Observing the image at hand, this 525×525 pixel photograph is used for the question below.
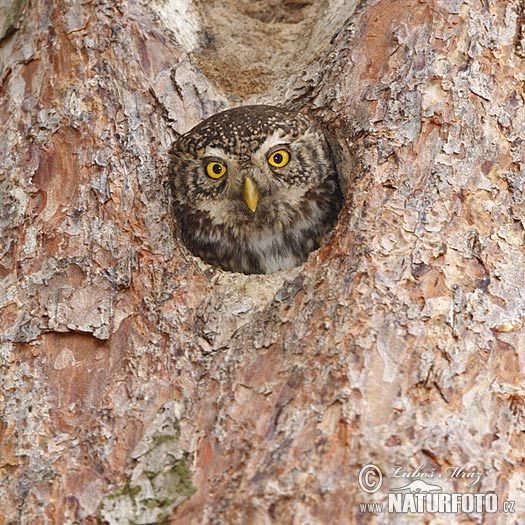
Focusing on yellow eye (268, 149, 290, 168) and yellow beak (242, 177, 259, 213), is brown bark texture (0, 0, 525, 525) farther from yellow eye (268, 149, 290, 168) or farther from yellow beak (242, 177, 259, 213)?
yellow beak (242, 177, 259, 213)

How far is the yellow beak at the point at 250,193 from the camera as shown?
4031 mm

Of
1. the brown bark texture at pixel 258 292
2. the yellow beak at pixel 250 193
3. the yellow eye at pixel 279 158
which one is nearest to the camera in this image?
the brown bark texture at pixel 258 292

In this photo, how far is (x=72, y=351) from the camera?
11.6ft

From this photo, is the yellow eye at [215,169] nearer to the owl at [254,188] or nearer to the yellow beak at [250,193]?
the owl at [254,188]

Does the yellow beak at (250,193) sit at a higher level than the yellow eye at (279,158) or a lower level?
lower

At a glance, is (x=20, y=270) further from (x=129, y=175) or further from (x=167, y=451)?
(x=167, y=451)

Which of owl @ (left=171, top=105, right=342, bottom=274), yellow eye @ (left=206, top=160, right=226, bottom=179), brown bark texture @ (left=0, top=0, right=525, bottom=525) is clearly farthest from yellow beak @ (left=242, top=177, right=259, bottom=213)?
brown bark texture @ (left=0, top=0, right=525, bottom=525)

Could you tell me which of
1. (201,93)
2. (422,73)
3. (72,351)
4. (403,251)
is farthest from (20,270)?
(422,73)

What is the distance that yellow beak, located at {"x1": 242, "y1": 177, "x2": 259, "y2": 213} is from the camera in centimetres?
403

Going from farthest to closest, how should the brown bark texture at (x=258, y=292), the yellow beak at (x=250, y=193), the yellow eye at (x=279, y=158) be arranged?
the yellow eye at (x=279, y=158) < the yellow beak at (x=250, y=193) < the brown bark texture at (x=258, y=292)

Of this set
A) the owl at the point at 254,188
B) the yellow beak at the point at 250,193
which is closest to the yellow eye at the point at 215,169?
the owl at the point at 254,188

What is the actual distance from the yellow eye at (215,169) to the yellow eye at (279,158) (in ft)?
0.77

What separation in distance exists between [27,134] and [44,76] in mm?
318

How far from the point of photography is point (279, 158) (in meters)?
4.22
